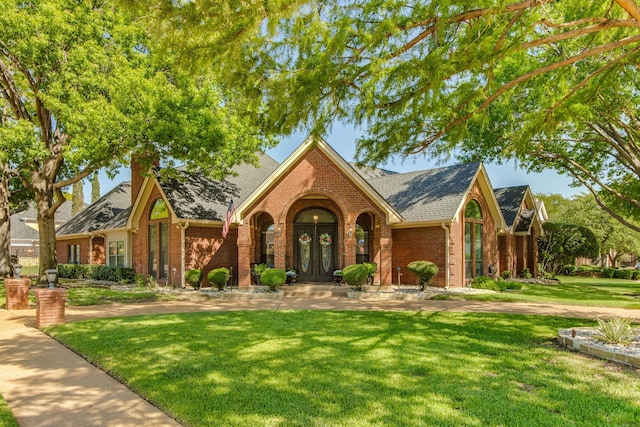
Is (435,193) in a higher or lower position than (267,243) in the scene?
higher

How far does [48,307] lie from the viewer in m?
9.84

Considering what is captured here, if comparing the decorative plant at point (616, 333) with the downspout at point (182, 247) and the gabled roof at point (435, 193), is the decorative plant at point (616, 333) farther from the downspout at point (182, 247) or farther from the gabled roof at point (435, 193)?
the downspout at point (182, 247)

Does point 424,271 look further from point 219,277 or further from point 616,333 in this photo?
point 616,333

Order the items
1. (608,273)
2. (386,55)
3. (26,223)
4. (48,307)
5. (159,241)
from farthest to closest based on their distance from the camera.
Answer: (26,223) < (608,273) < (159,241) < (48,307) < (386,55)

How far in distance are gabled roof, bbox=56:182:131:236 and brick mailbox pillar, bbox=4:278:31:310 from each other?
10221 mm

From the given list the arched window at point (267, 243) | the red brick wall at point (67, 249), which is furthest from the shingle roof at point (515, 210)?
the red brick wall at point (67, 249)

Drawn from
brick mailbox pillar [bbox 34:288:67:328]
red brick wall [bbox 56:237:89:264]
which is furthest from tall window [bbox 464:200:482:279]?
red brick wall [bbox 56:237:89:264]

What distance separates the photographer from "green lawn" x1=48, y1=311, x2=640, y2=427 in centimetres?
456

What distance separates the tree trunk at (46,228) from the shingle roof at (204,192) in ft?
16.0

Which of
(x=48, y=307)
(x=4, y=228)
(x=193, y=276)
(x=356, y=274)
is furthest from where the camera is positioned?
(x=4, y=228)

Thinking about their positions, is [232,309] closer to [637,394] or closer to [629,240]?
[637,394]

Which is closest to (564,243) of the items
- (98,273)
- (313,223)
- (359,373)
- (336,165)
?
(313,223)

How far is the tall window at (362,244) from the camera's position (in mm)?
19547

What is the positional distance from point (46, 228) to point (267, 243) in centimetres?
987
